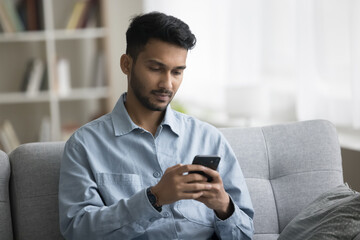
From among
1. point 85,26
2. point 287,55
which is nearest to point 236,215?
point 287,55

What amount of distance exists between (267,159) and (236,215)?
1.34 feet

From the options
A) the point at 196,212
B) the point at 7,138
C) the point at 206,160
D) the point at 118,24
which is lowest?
the point at 7,138

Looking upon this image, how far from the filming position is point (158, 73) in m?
1.73

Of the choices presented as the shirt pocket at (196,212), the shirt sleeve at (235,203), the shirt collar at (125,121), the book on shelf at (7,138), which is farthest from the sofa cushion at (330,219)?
the book on shelf at (7,138)

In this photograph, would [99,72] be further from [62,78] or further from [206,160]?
[206,160]

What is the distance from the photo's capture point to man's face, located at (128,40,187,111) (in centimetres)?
172

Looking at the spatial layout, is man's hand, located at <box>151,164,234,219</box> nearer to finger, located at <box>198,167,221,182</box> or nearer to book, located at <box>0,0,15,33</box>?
finger, located at <box>198,167,221,182</box>

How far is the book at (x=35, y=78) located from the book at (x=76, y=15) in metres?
0.40

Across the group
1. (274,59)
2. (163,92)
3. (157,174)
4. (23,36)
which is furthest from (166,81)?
(23,36)

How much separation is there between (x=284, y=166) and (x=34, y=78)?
3305 mm

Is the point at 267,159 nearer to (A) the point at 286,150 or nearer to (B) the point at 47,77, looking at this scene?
(A) the point at 286,150

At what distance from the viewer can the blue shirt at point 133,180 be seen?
1584 millimetres

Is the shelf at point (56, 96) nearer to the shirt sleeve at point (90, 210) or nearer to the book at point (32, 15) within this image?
the book at point (32, 15)

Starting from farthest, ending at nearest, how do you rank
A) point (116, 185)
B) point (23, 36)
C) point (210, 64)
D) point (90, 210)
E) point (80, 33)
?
1. point (80, 33)
2. point (23, 36)
3. point (210, 64)
4. point (116, 185)
5. point (90, 210)
